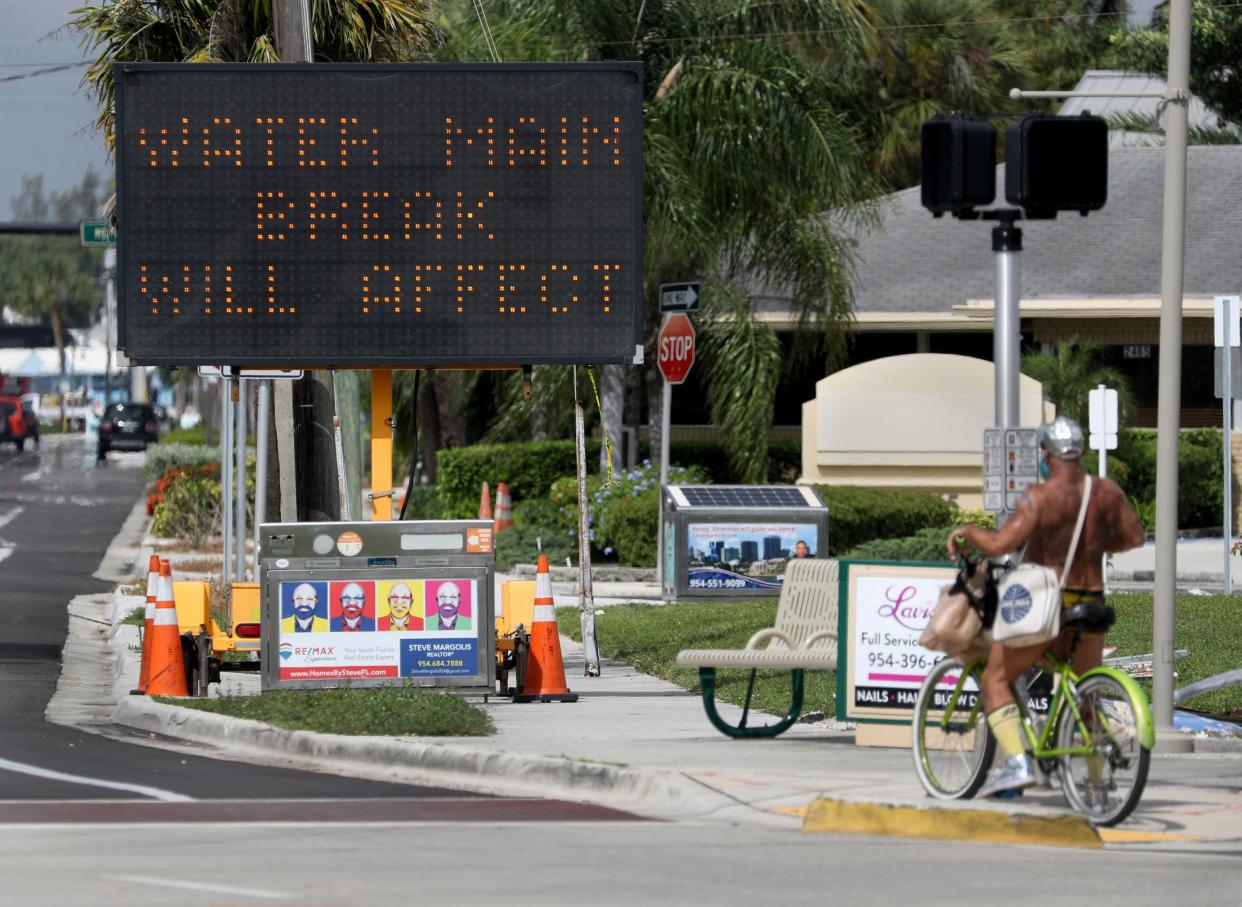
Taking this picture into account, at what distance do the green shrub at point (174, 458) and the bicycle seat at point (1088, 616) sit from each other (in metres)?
29.4

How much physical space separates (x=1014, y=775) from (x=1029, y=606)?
29.6 inches

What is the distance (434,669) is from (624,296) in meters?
2.66

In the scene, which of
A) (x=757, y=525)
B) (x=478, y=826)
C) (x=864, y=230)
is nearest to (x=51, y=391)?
(x=864, y=230)

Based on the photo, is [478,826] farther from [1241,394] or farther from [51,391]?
[51,391]

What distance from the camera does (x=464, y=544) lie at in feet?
43.3

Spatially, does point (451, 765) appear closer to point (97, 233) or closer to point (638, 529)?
point (97, 233)

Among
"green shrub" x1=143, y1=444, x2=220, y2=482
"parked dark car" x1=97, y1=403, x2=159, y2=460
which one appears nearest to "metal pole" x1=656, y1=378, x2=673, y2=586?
"green shrub" x1=143, y1=444, x2=220, y2=482

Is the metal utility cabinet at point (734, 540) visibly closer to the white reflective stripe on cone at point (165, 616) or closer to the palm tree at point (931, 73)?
the white reflective stripe on cone at point (165, 616)

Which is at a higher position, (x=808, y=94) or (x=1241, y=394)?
(x=808, y=94)

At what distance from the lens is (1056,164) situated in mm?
10070

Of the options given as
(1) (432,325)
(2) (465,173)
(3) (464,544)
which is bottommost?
(3) (464,544)

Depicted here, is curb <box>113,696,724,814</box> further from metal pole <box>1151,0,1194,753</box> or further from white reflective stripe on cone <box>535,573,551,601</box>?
metal pole <box>1151,0,1194,753</box>

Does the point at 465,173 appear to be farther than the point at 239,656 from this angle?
No

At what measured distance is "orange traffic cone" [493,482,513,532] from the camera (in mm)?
28641
